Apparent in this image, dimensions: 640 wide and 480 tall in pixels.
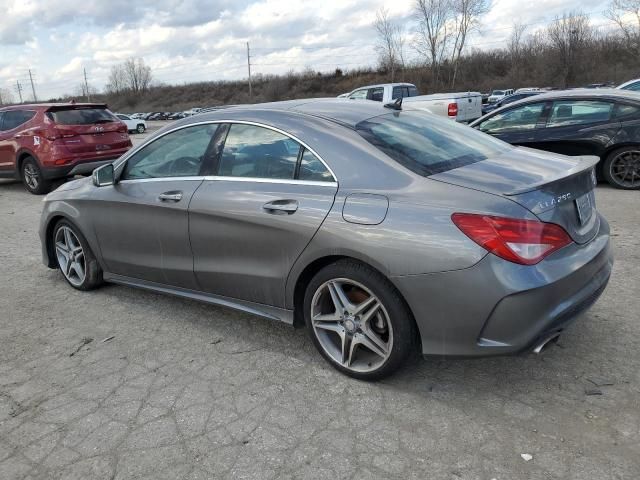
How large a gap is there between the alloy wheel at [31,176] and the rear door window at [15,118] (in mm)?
853

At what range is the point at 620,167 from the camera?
25.8ft

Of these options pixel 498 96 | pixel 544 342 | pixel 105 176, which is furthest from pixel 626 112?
pixel 498 96

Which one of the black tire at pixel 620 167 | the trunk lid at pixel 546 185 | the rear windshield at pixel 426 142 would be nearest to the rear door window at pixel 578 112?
→ the black tire at pixel 620 167

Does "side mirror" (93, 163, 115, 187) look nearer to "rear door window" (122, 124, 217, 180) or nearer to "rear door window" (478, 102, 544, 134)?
"rear door window" (122, 124, 217, 180)

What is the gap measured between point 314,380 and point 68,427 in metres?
1.34

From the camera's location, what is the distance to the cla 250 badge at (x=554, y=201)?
104 inches

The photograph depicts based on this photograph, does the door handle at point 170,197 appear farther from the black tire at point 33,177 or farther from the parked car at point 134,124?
the parked car at point 134,124

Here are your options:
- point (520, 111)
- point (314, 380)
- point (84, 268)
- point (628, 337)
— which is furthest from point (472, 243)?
point (520, 111)

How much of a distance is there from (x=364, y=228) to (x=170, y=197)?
1591 millimetres

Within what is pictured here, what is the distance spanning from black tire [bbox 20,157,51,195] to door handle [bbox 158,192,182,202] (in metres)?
7.62

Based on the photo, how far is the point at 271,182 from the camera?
3.32 m

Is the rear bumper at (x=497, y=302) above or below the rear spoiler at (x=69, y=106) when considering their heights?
below

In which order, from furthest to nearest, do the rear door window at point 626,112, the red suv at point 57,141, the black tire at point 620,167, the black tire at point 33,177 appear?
the black tire at point 33,177 < the red suv at point 57,141 < the black tire at point 620,167 < the rear door window at point 626,112

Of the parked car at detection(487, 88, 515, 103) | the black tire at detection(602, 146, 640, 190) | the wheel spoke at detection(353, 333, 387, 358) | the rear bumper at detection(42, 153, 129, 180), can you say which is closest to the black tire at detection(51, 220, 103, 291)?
the wheel spoke at detection(353, 333, 387, 358)
